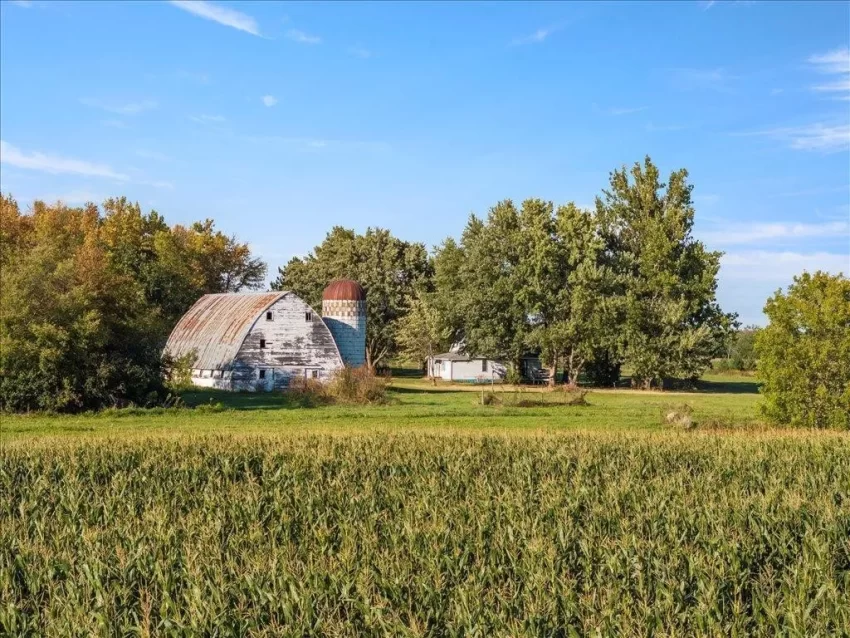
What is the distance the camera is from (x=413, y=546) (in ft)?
42.9

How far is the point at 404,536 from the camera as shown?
45.2 ft

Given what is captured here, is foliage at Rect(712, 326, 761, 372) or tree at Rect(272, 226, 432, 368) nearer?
tree at Rect(272, 226, 432, 368)

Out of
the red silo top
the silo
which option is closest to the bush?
the silo

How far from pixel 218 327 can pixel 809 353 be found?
136 ft

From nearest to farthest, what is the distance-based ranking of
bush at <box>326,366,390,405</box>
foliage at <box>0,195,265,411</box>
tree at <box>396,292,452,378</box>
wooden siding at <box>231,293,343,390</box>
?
foliage at <box>0,195,265,411</box> → bush at <box>326,366,390,405</box> → wooden siding at <box>231,293,343,390</box> → tree at <box>396,292,452,378</box>

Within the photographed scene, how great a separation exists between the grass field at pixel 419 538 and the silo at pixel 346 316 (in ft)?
145

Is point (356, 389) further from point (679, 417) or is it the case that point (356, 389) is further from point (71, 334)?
point (679, 417)

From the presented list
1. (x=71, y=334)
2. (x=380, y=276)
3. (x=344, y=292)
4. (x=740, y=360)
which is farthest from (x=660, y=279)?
(x=740, y=360)

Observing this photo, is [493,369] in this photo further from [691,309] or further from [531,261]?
[691,309]

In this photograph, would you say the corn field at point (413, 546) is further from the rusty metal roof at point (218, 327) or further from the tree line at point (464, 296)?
the rusty metal roof at point (218, 327)

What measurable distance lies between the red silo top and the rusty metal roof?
7013mm

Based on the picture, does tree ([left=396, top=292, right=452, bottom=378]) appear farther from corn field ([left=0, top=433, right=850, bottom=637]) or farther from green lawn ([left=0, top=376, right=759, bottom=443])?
corn field ([left=0, top=433, right=850, bottom=637])

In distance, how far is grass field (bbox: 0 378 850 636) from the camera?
1037 centimetres

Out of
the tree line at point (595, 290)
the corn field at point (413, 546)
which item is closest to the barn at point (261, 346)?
the tree line at point (595, 290)
